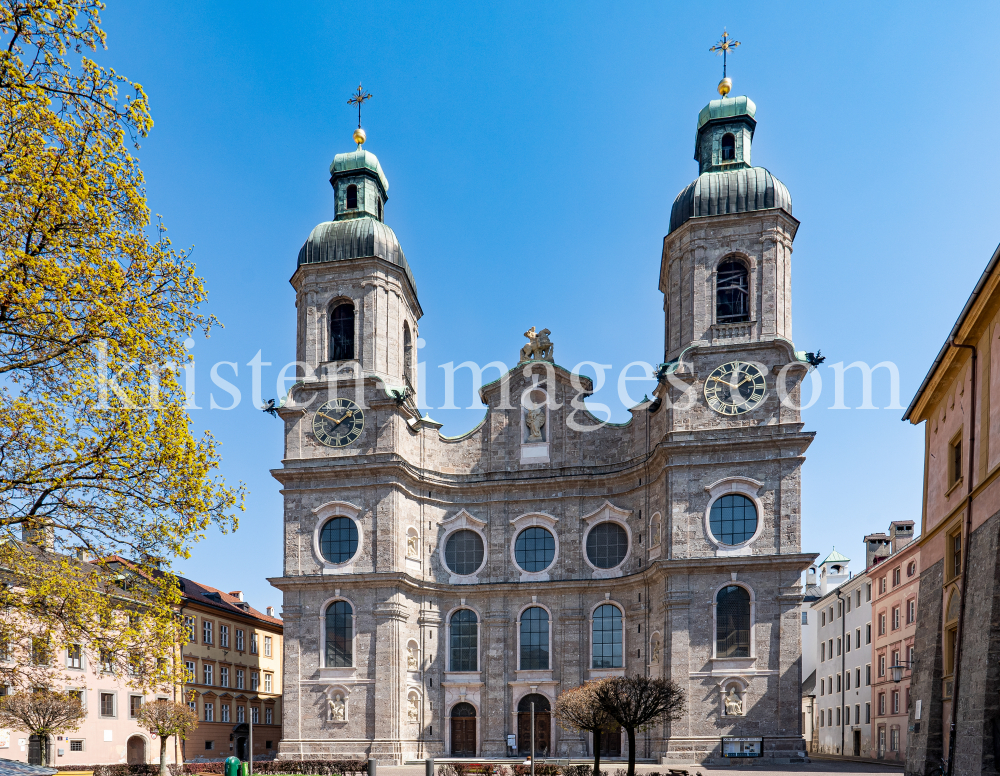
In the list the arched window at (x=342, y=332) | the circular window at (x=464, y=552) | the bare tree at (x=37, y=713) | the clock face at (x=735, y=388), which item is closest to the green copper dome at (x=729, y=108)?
the clock face at (x=735, y=388)

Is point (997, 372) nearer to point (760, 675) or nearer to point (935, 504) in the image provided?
point (935, 504)

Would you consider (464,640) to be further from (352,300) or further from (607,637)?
(352,300)

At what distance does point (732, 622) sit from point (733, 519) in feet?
14.7

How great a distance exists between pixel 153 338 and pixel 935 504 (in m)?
20.4

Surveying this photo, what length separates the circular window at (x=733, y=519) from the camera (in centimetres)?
4178

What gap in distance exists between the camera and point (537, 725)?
148ft

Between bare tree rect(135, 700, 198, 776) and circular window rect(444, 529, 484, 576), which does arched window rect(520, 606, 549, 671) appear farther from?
bare tree rect(135, 700, 198, 776)

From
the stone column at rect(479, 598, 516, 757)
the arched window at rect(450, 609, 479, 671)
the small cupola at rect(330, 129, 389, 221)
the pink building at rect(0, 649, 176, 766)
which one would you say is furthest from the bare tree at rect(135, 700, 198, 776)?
the small cupola at rect(330, 129, 389, 221)

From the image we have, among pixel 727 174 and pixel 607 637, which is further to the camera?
pixel 727 174

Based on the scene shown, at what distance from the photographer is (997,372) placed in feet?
62.5

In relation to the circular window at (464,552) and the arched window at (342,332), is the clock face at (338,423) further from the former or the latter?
the circular window at (464,552)

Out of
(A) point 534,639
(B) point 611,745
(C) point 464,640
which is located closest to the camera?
(B) point 611,745

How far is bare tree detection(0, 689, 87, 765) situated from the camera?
108ft

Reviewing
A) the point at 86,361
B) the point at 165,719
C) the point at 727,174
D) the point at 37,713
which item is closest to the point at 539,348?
the point at 727,174
